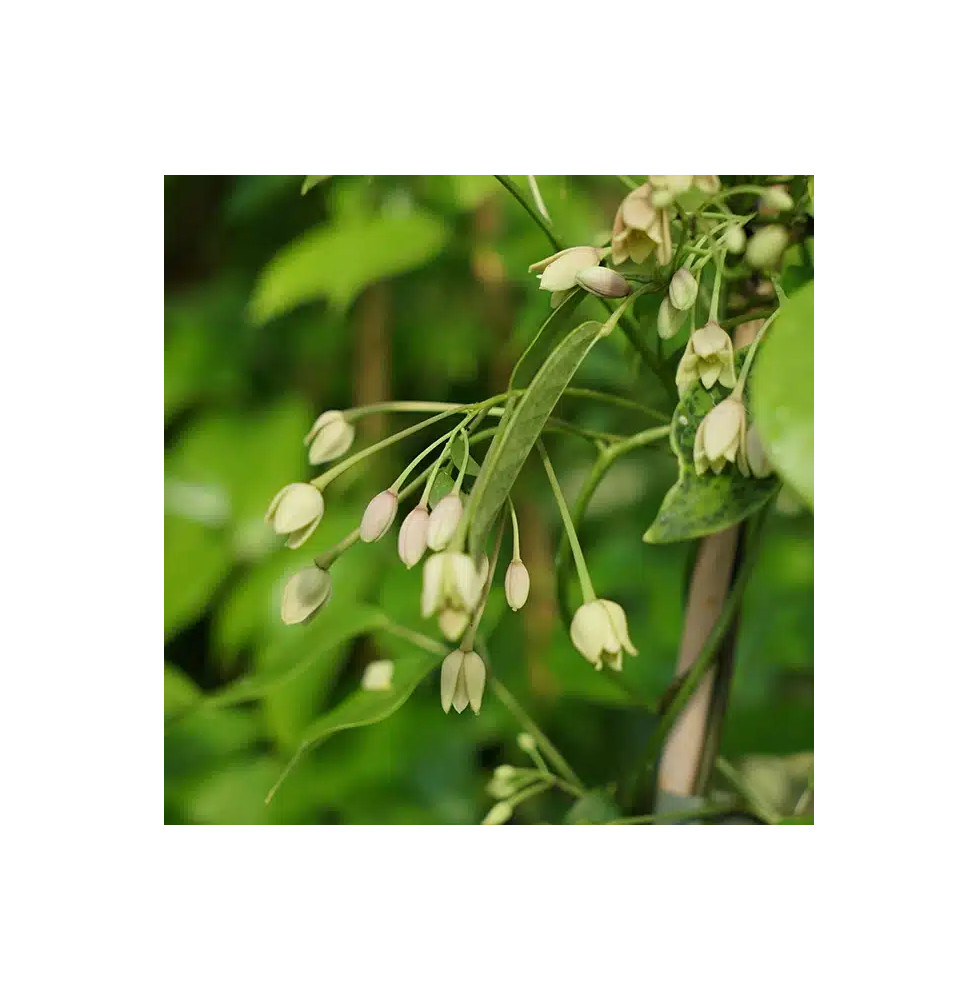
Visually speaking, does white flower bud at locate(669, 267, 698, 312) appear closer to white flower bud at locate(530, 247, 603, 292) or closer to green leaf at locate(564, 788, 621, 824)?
white flower bud at locate(530, 247, 603, 292)

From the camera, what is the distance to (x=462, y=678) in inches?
18.9

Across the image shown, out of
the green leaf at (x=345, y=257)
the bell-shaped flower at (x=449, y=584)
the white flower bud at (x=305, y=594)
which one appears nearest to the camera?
the bell-shaped flower at (x=449, y=584)

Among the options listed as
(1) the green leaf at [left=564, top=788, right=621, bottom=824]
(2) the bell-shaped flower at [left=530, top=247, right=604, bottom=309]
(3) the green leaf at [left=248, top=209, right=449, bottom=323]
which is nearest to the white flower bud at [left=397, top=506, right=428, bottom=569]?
(2) the bell-shaped flower at [left=530, top=247, right=604, bottom=309]

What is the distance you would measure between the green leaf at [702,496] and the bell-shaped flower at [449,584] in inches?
4.4

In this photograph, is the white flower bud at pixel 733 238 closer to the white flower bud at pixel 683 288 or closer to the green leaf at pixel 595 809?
the white flower bud at pixel 683 288

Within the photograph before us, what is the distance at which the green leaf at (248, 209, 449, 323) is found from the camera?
84 cm

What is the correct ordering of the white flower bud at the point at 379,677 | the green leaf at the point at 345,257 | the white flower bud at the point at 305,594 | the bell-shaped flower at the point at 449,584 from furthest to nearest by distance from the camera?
the green leaf at the point at 345,257, the white flower bud at the point at 379,677, the white flower bud at the point at 305,594, the bell-shaped flower at the point at 449,584

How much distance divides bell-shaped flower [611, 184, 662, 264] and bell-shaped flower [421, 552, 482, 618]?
16cm

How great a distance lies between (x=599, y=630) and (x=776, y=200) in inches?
8.5

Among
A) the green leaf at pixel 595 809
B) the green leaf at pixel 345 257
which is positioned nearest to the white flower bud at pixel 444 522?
the green leaf at pixel 595 809

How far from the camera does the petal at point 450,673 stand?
48cm

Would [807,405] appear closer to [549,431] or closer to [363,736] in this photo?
[549,431]
